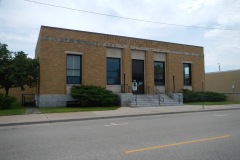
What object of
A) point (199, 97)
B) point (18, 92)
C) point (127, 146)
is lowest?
point (127, 146)

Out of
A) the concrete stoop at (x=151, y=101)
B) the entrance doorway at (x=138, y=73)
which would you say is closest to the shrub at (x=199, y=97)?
the concrete stoop at (x=151, y=101)

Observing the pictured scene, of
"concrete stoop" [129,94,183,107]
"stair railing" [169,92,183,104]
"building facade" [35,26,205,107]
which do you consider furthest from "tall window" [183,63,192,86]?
"concrete stoop" [129,94,183,107]

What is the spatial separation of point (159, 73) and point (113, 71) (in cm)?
624

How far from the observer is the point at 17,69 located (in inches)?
835

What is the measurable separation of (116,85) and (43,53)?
Answer: 8.17 metres

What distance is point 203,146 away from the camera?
7.47 metres

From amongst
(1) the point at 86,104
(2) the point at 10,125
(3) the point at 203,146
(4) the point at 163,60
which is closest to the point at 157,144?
(3) the point at 203,146

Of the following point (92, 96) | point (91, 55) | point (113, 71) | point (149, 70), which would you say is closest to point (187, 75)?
point (149, 70)

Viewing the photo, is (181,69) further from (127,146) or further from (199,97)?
(127,146)

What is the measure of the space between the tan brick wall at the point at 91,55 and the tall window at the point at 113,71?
0.66m

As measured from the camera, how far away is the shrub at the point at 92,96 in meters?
22.4

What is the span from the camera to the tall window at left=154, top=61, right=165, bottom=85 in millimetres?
30067

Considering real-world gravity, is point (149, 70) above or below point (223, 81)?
above

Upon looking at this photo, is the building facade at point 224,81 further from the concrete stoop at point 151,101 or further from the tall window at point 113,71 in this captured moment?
the tall window at point 113,71
